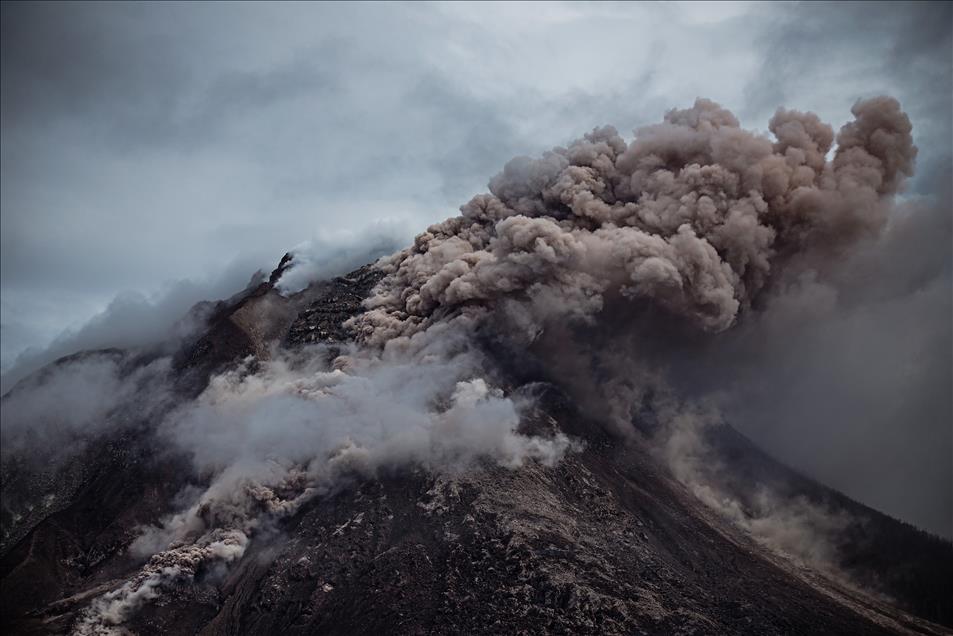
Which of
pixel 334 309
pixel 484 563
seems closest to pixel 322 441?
pixel 484 563

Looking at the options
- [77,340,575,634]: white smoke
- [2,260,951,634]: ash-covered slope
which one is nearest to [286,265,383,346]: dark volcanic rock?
[77,340,575,634]: white smoke

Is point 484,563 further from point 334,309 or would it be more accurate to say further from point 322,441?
point 334,309

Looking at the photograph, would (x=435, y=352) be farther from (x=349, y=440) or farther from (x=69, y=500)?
(x=69, y=500)

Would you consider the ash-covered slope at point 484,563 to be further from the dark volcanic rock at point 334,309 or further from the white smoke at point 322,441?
the dark volcanic rock at point 334,309

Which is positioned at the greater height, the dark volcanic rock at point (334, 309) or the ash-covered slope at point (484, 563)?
the dark volcanic rock at point (334, 309)

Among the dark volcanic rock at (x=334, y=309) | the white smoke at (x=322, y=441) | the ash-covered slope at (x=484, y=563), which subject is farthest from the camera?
the dark volcanic rock at (x=334, y=309)

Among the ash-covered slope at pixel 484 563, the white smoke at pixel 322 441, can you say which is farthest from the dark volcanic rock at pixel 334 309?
the ash-covered slope at pixel 484 563

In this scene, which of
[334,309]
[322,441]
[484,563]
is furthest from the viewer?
[334,309]

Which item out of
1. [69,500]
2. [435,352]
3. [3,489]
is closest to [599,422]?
[435,352]

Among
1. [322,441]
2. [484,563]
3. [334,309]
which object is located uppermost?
[334,309]
